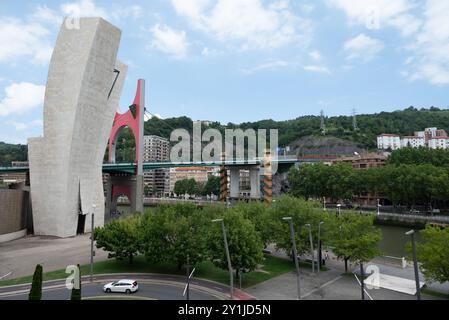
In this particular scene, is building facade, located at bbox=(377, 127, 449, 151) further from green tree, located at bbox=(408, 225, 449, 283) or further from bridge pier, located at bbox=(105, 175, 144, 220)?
green tree, located at bbox=(408, 225, 449, 283)

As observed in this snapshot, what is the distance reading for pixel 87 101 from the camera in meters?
44.1

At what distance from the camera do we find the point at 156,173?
534 feet

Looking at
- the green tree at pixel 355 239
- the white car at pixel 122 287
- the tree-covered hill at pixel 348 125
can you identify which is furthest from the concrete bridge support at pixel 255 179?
the white car at pixel 122 287

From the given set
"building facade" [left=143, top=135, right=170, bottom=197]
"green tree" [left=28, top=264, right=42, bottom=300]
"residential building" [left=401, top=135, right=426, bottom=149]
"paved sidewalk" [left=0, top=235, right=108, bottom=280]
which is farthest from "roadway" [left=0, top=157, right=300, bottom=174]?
"residential building" [left=401, top=135, right=426, bottom=149]

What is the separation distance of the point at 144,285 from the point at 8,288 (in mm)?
8795

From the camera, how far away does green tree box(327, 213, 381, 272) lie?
80.1 feet

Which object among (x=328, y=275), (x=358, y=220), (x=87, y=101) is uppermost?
(x=87, y=101)

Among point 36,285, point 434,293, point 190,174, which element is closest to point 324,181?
point 434,293

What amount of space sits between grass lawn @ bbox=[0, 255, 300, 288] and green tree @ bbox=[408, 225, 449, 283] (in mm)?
Result: 9985

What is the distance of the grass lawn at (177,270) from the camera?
24266mm

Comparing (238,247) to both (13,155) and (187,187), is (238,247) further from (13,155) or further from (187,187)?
(13,155)

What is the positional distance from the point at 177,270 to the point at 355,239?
13442 mm

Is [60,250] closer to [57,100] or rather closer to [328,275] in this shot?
[57,100]
